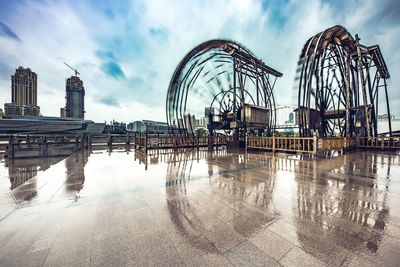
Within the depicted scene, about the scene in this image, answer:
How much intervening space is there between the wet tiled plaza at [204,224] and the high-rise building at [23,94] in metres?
98.8

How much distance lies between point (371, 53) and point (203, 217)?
2438cm

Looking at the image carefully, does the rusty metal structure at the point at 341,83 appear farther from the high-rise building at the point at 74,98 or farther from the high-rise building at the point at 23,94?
the high-rise building at the point at 23,94

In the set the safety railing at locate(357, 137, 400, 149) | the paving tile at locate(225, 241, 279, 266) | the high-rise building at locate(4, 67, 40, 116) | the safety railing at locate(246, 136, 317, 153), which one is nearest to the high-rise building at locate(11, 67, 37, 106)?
the high-rise building at locate(4, 67, 40, 116)

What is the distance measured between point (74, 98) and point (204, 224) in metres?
104

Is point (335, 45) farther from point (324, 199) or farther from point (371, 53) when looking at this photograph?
point (324, 199)

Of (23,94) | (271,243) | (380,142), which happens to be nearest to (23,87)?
(23,94)

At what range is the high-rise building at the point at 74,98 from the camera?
258ft

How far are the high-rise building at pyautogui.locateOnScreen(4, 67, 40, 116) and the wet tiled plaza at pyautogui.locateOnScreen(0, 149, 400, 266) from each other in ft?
324

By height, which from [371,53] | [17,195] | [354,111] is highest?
[371,53]

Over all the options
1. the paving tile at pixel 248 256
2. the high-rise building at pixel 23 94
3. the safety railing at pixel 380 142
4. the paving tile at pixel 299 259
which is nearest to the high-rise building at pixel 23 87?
the high-rise building at pixel 23 94

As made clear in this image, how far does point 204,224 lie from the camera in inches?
87.8

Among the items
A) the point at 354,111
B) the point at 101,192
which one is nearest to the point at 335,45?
the point at 354,111

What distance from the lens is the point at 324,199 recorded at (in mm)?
3031

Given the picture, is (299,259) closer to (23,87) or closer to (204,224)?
(204,224)
